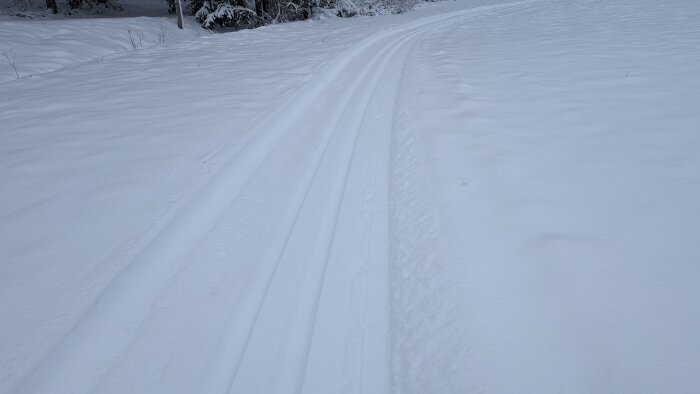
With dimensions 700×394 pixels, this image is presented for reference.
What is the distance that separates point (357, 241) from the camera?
2.34 meters

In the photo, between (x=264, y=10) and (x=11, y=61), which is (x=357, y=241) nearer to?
(x=11, y=61)

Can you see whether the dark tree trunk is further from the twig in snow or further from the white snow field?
the white snow field

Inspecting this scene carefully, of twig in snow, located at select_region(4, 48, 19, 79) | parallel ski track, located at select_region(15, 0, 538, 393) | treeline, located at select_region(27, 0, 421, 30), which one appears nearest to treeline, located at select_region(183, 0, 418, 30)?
treeline, located at select_region(27, 0, 421, 30)

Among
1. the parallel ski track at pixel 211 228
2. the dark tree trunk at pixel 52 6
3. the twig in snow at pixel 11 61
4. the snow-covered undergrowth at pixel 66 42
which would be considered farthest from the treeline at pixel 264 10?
the parallel ski track at pixel 211 228

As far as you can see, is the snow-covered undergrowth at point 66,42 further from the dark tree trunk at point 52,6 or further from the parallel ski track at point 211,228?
the dark tree trunk at point 52,6

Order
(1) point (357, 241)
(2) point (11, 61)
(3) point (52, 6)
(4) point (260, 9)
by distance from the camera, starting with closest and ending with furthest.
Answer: (1) point (357, 241) < (2) point (11, 61) < (4) point (260, 9) < (3) point (52, 6)

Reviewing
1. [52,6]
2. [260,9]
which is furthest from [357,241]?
[52,6]

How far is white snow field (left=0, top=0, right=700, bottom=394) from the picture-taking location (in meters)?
1.61

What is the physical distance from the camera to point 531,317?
1.78 meters

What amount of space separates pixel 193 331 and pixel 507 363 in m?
1.49

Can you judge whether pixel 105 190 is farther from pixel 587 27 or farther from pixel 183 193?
pixel 587 27

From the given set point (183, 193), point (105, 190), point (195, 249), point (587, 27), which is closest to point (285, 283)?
point (195, 249)

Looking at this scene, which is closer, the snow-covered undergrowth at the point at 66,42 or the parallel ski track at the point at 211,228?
the parallel ski track at the point at 211,228

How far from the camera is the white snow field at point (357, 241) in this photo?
1612 millimetres
